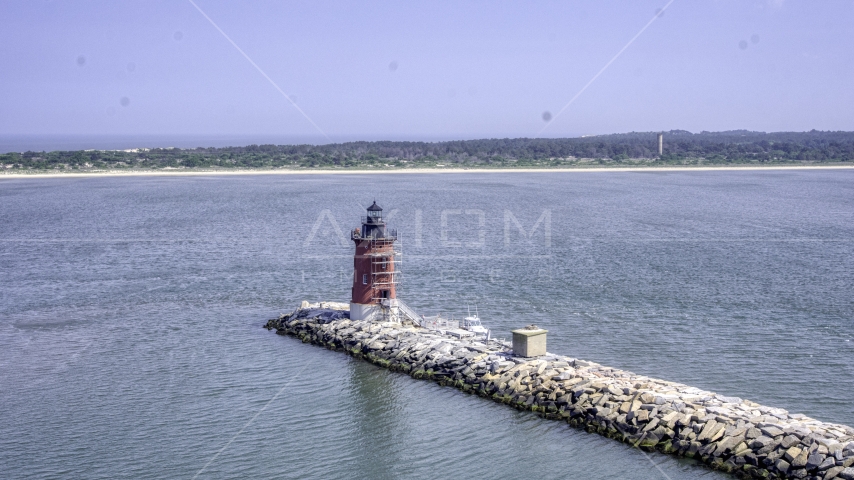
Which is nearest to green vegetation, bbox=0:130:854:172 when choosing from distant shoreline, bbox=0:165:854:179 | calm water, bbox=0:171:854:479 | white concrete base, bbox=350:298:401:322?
distant shoreline, bbox=0:165:854:179

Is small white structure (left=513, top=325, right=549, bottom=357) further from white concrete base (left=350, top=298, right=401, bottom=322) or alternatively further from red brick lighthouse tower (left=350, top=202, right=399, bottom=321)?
red brick lighthouse tower (left=350, top=202, right=399, bottom=321)

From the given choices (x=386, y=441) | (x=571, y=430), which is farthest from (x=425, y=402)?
(x=571, y=430)

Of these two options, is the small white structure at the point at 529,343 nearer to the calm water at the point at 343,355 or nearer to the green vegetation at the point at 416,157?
the calm water at the point at 343,355

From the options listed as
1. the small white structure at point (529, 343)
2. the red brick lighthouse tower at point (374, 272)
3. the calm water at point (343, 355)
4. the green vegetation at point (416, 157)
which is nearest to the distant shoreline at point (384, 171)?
the green vegetation at point (416, 157)

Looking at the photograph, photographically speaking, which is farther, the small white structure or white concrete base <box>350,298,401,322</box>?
white concrete base <box>350,298,401,322</box>

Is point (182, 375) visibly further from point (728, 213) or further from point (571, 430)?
point (728, 213)

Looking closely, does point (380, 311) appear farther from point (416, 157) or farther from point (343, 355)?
point (416, 157)
